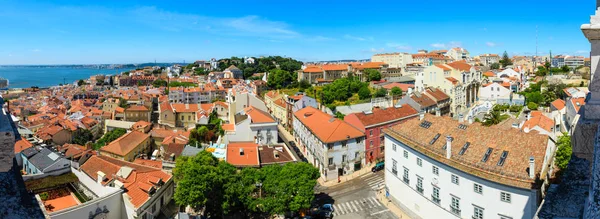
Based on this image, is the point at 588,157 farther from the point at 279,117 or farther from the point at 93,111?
the point at 93,111

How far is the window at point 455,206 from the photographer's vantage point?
2128cm

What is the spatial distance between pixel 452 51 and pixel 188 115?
10307cm

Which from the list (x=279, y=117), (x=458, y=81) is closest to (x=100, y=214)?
(x=279, y=117)

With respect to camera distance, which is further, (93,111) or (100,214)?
(93,111)

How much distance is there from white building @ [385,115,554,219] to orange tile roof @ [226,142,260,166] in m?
10.4

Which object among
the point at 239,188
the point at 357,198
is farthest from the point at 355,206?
the point at 239,188

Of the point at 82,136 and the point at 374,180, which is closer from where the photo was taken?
the point at 374,180

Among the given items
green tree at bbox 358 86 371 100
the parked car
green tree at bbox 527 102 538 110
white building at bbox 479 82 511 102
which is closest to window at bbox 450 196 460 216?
the parked car

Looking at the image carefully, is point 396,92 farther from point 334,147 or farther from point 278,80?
point 334,147

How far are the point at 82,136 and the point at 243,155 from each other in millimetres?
30930

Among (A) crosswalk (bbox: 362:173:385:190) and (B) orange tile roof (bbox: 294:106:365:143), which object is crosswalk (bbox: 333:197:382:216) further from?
(B) orange tile roof (bbox: 294:106:365:143)

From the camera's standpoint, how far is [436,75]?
62938mm

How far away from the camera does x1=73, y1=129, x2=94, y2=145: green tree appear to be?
162 feet

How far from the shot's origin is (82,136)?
5081 cm
